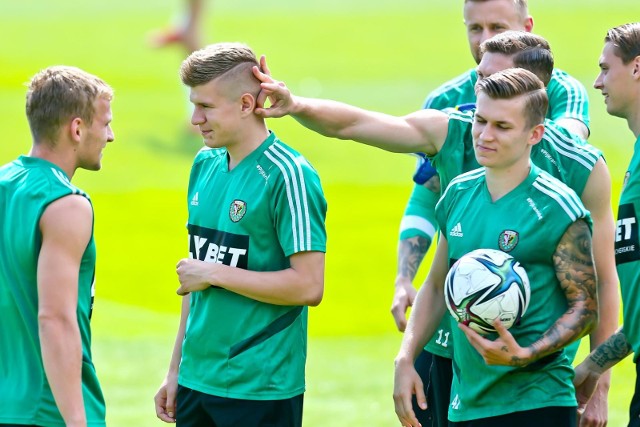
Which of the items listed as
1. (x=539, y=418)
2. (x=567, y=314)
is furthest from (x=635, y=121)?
(x=539, y=418)

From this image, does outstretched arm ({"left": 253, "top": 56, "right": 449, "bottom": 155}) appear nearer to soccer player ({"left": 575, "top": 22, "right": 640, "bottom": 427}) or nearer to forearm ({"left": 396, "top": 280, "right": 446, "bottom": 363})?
forearm ({"left": 396, "top": 280, "right": 446, "bottom": 363})

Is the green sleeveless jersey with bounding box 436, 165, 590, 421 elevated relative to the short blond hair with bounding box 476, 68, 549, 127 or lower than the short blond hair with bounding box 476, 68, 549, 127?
lower

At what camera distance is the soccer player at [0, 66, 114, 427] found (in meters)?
4.73

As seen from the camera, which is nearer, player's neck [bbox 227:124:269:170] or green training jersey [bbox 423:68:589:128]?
player's neck [bbox 227:124:269:170]

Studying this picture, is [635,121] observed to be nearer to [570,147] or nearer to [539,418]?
[570,147]

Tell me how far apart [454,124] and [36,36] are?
3304cm

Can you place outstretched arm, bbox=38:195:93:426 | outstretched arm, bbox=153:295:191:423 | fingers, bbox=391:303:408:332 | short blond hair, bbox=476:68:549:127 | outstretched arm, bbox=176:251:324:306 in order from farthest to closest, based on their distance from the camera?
fingers, bbox=391:303:408:332, outstretched arm, bbox=153:295:191:423, outstretched arm, bbox=176:251:324:306, short blond hair, bbox=476:68:549:127, outstretched arm, bbox=38:195:93:426

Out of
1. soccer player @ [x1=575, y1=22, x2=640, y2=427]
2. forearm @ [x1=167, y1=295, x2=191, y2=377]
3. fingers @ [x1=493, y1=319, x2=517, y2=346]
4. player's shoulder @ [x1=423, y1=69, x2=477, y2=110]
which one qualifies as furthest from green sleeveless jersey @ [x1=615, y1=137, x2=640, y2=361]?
forearm @ [x1=167, y1=295, x2=191, y2=377]

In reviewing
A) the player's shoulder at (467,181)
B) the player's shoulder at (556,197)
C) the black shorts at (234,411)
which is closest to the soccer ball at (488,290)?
the player's shoulder at (556,197)

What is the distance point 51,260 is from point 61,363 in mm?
423

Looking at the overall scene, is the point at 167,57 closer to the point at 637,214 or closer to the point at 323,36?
the point at 323,36

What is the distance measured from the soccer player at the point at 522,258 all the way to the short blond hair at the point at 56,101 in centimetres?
171

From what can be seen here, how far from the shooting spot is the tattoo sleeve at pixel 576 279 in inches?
193

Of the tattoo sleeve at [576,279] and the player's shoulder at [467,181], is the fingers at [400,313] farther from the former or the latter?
the tattoo sleeve at [576,279]
